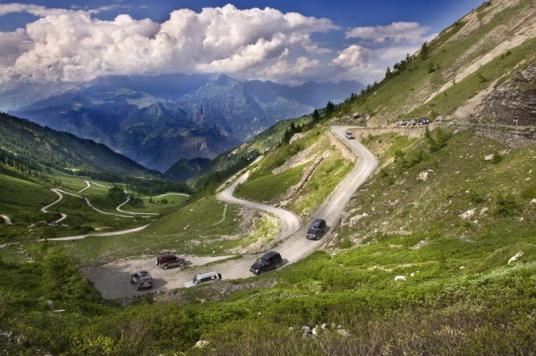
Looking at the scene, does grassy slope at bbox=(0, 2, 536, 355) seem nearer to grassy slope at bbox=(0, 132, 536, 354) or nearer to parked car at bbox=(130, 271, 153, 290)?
grassy slope at bbox=(0, 132, 536, 354)

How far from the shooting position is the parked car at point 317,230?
52219 millimetres

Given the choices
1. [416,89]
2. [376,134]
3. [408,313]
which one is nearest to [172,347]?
[408,313]

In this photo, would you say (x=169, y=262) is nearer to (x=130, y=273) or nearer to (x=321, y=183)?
(x=130, y=273)

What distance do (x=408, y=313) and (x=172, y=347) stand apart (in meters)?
9.68

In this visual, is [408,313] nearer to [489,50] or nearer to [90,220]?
[489,50]

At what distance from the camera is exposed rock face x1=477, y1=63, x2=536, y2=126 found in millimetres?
59250

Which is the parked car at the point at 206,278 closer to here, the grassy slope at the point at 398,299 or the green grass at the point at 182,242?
the grassy slope at the point at 398,299

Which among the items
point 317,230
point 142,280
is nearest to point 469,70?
point 317,230

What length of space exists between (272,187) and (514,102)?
5281 cm

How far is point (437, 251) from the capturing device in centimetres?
2923

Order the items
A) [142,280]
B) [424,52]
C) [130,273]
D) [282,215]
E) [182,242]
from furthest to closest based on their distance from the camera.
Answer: [424,52]
[282,215]
[182,242]
[130,273]
[142,280]

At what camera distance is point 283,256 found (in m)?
49.3

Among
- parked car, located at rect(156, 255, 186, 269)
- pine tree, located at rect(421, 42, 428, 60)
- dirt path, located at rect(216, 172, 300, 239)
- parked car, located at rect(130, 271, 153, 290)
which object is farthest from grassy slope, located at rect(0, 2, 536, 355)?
pine tree, located at rect(421, 42, 428, 60)

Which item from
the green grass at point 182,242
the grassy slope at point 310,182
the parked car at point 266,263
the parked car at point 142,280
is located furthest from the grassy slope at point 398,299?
the grassy slope at point 310,182
